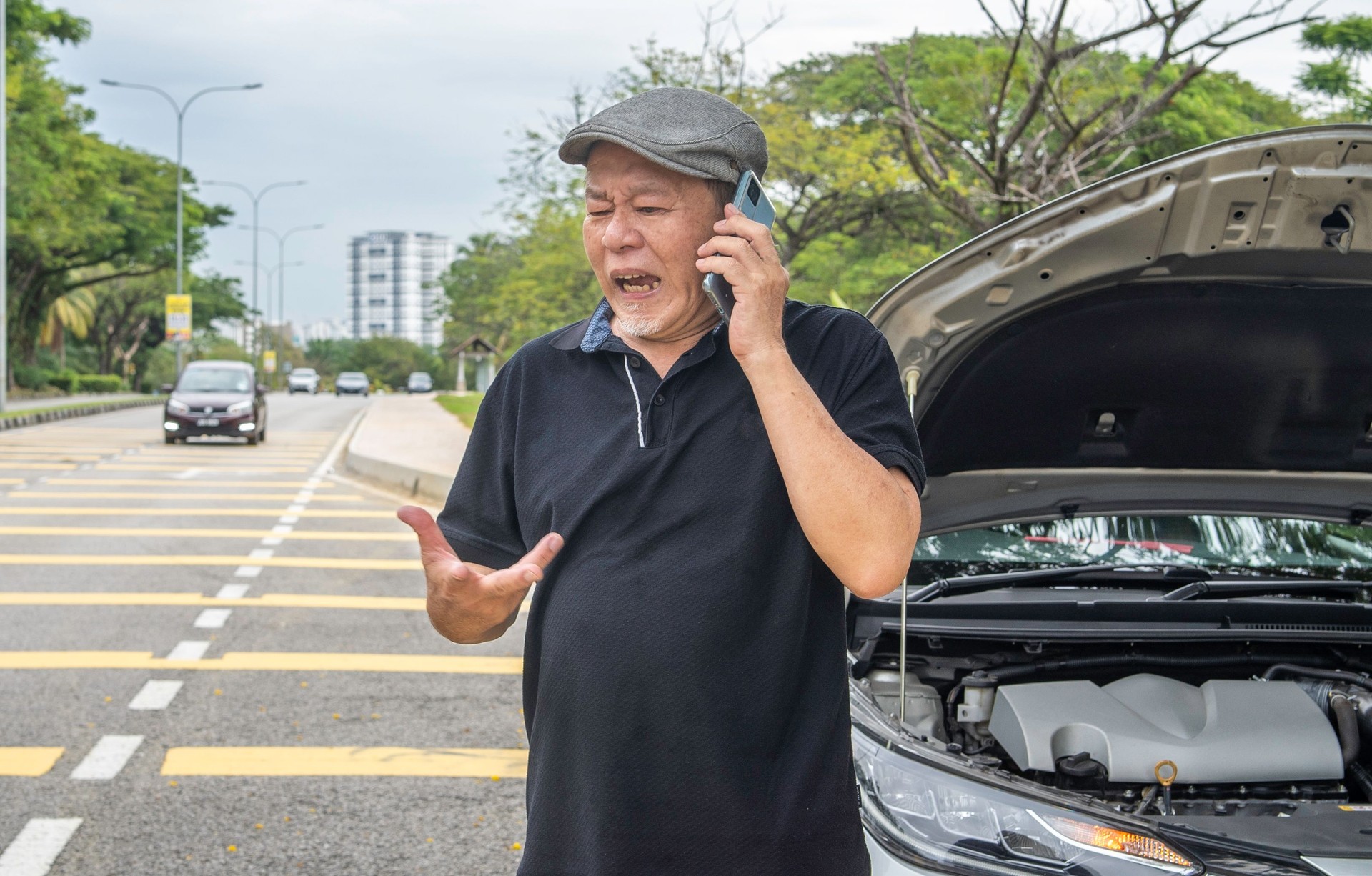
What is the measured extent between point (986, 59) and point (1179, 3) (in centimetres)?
362

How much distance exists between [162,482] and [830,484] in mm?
15737

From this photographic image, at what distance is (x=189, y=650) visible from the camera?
23.2 ft

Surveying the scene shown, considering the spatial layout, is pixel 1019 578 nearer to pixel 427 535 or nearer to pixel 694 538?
pixel 694 538

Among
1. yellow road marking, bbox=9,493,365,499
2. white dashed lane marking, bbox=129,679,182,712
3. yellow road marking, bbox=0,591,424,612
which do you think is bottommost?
yellow road marking, bbox=9,493,365,499

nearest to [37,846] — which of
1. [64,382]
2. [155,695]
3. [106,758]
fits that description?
[106,758]

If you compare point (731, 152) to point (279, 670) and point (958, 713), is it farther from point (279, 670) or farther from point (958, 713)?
point (279, 670)

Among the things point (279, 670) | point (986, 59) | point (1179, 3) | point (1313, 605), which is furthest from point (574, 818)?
point (986, 59)

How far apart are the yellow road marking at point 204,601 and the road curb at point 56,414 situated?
65.8ft

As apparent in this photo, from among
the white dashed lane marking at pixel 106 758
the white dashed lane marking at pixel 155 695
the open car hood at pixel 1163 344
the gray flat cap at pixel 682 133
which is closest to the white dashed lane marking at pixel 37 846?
the white dashed lane marking at pixel 106 758

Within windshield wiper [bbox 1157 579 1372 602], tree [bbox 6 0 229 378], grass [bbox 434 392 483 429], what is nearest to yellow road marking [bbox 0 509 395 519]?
windshield wiper [bbox 1157 579 1372 602]

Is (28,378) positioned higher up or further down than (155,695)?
further down

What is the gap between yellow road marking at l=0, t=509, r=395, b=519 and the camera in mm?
12820

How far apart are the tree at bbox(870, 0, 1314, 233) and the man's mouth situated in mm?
6867

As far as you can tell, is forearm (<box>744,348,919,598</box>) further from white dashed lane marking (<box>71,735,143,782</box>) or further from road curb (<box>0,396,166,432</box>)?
road curb (<box>0,396,166,432</box>)
